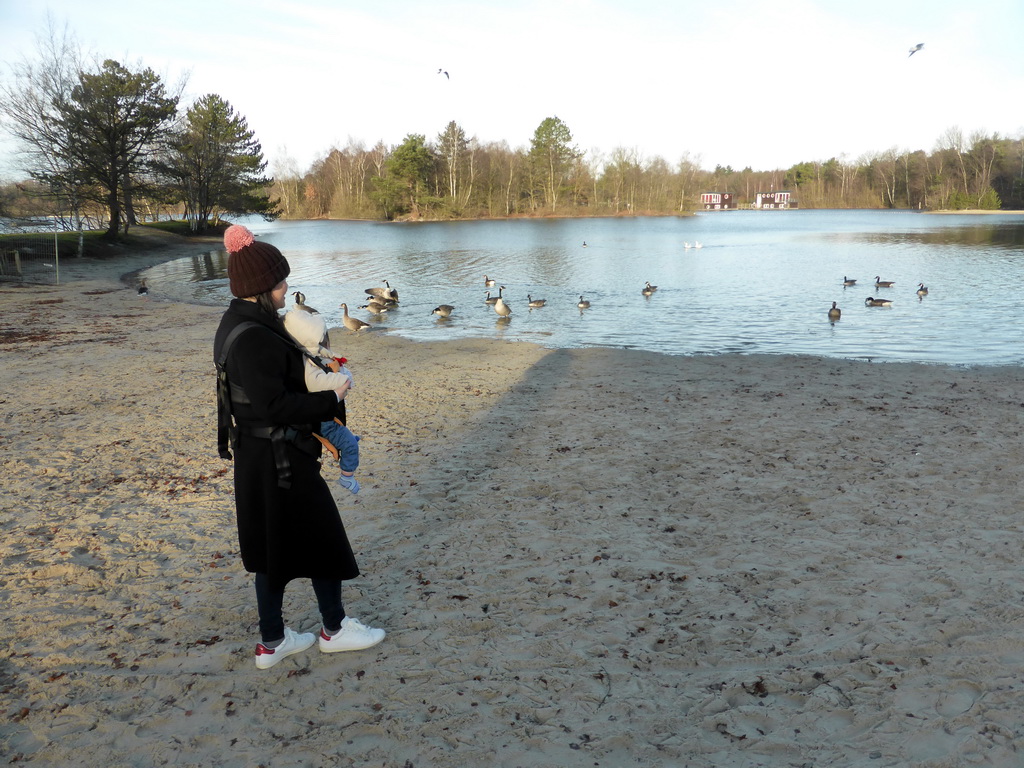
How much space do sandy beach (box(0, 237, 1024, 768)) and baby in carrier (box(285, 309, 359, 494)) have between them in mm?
1250

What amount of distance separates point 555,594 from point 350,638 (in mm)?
1377

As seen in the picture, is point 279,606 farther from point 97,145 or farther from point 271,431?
point 97,145

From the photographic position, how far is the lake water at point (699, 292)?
50.3 feet

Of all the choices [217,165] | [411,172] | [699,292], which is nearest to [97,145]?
[217,165]

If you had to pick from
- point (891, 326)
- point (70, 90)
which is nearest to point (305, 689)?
point (891, 326)

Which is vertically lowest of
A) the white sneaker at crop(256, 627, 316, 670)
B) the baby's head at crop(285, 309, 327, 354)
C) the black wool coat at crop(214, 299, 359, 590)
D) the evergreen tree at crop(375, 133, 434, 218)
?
the white sneaker at crop(256, 627, 316, 670)

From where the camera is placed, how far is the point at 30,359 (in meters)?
12.0

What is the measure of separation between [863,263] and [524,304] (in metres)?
22.0

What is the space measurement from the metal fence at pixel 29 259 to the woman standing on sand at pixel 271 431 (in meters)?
28.2

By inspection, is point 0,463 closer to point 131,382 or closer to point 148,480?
point 148,480

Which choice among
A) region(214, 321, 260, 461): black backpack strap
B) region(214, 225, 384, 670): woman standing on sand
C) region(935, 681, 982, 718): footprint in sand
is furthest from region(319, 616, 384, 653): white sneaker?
region(935, 681, 982, 718): footprint in sand

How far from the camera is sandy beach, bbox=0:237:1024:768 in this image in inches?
122

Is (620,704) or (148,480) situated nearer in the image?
(620,704)

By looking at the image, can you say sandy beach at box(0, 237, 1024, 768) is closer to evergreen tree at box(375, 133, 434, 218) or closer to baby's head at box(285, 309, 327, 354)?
baby's head at box(285, 309, 327, 354)
